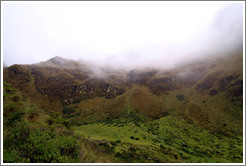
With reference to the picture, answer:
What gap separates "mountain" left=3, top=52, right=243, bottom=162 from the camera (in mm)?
69375

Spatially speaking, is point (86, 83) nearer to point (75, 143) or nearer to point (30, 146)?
point (75, 143)

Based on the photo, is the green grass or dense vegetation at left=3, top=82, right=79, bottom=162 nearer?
dense vegetation at left=3, top=82, right=79, bottom=162

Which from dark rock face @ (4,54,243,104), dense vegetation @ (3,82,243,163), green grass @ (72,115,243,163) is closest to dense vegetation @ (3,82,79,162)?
dense vegetation @ (3,82,243,163)

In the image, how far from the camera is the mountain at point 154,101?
69375 millimetres

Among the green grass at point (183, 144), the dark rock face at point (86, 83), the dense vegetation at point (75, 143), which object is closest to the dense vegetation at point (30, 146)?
the dense vegetation at point (75, 143)

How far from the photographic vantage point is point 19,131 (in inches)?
552

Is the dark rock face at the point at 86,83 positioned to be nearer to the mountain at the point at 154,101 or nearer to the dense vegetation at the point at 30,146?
the mountain at the point at 154,101

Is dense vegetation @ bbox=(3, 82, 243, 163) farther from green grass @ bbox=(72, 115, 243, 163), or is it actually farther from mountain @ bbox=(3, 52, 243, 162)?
mountain @ bbox=(3, 52, 243, 162)

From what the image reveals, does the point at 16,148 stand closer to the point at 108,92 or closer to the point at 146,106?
the point at 146,106

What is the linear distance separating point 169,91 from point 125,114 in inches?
2608

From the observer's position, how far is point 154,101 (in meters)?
117

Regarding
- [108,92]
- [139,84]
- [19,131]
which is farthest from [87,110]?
[19,131]

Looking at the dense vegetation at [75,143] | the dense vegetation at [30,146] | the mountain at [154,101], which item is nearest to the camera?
the dense vegetation at [30,146]

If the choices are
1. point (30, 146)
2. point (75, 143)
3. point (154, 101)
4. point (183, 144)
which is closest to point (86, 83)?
point (154, 101)
